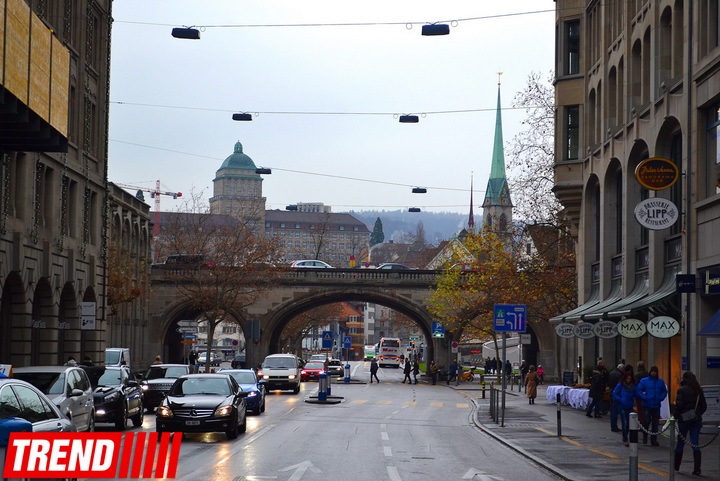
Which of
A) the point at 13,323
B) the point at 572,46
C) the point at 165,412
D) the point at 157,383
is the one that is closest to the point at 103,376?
the point at 165,412

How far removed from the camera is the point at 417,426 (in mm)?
29484

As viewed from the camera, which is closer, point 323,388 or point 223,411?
point 223,411

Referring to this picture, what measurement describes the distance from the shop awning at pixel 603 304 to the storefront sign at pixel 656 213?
8.03m

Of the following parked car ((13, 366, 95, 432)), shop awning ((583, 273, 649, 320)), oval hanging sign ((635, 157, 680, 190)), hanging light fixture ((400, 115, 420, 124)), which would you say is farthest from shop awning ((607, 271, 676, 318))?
hanging light fixture ((400, 115, 420, 124))

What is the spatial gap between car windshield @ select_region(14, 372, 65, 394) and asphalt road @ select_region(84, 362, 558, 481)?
8.65 ft

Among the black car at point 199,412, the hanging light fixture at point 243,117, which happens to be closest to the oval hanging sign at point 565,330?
the black car at point 199,412

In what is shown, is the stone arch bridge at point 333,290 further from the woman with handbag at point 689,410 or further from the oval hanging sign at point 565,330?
the woman with handbag at point 689,410

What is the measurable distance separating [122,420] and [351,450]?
7.15 m

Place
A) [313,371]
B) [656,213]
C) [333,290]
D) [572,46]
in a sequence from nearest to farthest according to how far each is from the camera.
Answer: [656,213], [572,46], [313,371], [333,290]

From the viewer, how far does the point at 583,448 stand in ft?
74.0

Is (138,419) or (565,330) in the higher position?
(565,330)

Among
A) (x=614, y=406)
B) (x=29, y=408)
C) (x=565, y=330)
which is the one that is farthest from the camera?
(x=565, y=330)

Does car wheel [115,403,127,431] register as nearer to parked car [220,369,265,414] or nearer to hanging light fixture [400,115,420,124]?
parked car [220,369,265,414]

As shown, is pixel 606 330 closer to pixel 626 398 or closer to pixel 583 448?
pixel 626 398
